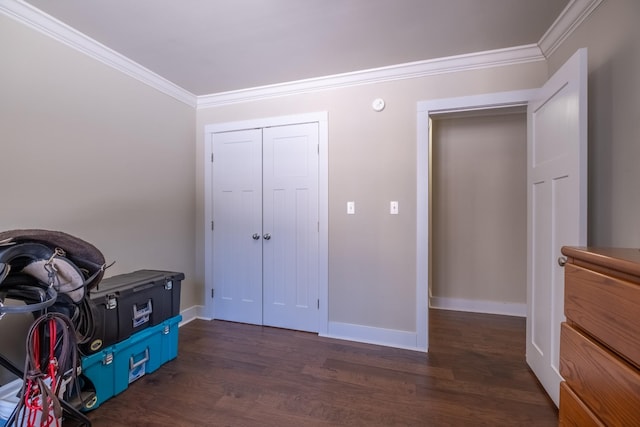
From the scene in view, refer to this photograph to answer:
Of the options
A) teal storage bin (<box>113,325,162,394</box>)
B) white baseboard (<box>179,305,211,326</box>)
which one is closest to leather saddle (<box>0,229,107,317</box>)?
teal storage bin (<box>113,325,162,394</box>)

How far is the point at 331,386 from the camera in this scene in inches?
71.9

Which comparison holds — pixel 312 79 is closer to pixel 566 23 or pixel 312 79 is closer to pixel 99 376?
pixel 566 23

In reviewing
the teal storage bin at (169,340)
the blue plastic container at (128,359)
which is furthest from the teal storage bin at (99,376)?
the teal storage bin at (169,340)

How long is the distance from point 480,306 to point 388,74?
282 cm

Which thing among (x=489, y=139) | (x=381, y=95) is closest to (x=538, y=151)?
(x=381, y=95)

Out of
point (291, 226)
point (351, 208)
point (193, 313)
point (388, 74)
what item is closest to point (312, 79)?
point (388, 74)

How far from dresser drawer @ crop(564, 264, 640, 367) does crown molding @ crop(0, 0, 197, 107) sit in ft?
10.1

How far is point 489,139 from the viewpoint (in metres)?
3.20

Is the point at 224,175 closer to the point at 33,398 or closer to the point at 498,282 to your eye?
the point at 33,398

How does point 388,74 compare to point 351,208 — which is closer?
point 388,74

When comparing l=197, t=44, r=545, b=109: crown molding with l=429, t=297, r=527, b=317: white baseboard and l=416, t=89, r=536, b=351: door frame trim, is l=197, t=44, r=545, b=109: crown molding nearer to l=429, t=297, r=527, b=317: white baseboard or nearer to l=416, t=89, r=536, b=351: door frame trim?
l=416, t=89, r=536, b=351: door frame trim

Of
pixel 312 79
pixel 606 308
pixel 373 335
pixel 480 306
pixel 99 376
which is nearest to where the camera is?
pixel 606 308

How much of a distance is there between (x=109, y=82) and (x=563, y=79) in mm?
3131

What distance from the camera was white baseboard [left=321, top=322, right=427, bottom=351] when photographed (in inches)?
92.4
